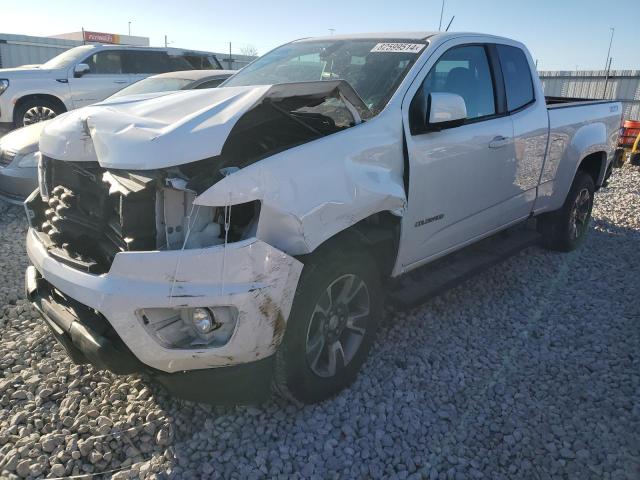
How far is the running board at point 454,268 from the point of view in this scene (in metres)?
3.32

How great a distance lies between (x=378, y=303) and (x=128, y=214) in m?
1.48

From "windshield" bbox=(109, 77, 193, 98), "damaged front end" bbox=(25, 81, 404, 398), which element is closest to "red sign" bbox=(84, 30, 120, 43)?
"windshield" bbox=(109, 77, 193, 98)

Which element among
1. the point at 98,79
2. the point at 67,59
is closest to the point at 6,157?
the point at 98,79

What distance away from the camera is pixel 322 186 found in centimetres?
246

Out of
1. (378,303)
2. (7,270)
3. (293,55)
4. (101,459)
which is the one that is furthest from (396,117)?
(7,270)

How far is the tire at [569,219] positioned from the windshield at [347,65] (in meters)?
2.78

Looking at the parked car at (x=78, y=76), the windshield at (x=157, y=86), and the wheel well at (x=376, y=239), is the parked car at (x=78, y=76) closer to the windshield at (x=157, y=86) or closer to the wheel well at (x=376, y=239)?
the windshield at (x=157, y=86)

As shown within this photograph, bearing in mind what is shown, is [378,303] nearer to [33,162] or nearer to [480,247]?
[480,247]

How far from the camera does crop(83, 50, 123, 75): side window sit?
33.3 feet

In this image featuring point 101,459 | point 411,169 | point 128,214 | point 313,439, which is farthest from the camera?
point 411,169

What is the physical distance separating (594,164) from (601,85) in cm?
1703

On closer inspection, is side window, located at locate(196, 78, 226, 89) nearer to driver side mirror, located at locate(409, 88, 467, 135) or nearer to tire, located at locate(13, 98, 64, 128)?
driver side mirror, located at locate(409, 88, 467, 135)

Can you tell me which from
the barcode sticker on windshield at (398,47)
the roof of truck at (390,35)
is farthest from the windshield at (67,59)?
the barcode sticker on windshield at (398,47)

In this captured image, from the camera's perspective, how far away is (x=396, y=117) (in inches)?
117
